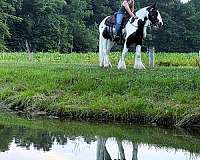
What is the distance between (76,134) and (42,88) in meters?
4.86


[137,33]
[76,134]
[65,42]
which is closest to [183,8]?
[65,42]

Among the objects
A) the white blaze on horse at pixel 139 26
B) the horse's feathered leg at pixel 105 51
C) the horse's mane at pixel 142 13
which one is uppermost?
the horse's mane at pixel 142 13

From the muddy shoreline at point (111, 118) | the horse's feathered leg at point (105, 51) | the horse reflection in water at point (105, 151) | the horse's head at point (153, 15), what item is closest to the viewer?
the horse reflection in water at point (105, 151)

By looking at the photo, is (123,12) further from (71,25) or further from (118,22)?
(71,25)

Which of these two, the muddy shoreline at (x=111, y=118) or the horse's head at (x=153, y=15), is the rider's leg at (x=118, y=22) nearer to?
the horse's head at (x=153, y=15)

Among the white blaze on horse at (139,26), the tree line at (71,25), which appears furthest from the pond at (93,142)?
the tree line at (71,25)

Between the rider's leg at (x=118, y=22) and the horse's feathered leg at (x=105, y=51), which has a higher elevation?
the rider's leg at (x=118, y=22)

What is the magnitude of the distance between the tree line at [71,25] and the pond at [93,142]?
62.5 meters

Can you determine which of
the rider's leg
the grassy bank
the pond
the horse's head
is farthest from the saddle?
the pond

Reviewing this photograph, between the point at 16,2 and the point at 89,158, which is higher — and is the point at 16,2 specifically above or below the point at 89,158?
above

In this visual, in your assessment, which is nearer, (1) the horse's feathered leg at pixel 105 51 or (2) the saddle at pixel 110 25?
(2) the saddle at pixel 110 25

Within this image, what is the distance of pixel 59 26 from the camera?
89.8 meters

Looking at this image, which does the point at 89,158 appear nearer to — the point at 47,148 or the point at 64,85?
the point at 47,148

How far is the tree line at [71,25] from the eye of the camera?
85.8 metres
